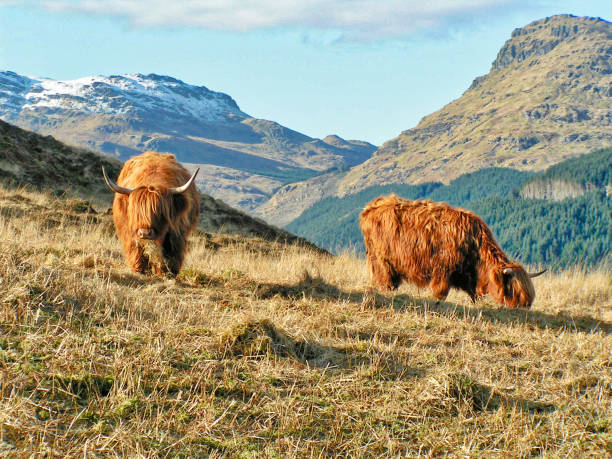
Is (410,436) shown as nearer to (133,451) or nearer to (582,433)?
(582,433)

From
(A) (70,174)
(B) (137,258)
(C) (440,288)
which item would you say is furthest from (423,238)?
(A) (70,174)

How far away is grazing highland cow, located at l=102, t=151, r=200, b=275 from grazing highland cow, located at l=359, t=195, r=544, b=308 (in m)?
2.87

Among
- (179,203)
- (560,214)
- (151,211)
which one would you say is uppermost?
(560,214)

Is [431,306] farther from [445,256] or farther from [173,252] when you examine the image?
[173,252]

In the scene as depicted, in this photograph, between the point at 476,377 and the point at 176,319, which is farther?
the point at 176,319

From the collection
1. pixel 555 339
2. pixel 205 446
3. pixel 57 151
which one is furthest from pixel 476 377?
pixel 57 151

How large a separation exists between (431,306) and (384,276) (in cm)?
152

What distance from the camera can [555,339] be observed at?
5.85 m

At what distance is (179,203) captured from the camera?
25.1 ft

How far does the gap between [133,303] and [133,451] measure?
2.10m

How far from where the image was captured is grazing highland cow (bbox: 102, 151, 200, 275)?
7.22 metres

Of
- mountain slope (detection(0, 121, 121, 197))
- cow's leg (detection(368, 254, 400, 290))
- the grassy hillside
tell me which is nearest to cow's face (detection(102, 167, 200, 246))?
cow's leg (detection(368, 254, 400, 290))

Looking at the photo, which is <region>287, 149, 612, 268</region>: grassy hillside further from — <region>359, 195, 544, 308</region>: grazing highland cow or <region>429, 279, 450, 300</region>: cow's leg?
<region>429, 279, 450, 300</region>: cow's leg

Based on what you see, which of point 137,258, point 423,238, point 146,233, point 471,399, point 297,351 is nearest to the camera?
point 471,399
